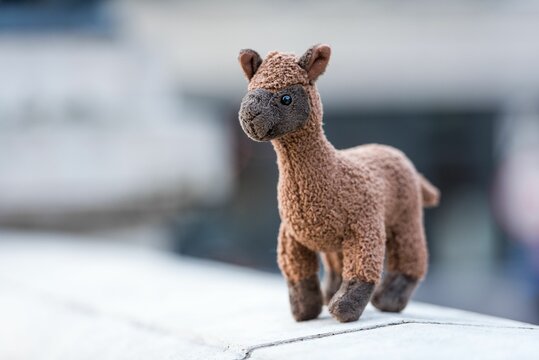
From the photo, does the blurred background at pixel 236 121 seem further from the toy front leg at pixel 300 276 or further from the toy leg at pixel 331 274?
the toy front leg at pixel 300 276

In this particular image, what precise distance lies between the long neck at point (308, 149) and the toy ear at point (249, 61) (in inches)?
3.6

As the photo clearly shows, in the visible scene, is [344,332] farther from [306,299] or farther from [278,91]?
[278,91]

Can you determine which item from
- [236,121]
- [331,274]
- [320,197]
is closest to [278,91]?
[320,197]

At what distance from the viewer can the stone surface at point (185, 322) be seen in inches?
42.8

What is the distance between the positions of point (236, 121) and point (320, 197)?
13.4ft

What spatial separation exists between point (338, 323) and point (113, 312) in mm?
568

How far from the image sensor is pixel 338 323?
4.07 feet

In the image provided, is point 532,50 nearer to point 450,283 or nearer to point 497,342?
point 450,283

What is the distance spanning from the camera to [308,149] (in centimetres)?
123

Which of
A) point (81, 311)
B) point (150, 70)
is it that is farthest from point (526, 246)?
point (81, 311)

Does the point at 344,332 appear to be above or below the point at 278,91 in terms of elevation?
below

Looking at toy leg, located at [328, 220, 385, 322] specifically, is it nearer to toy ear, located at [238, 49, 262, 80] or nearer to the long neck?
the long neck

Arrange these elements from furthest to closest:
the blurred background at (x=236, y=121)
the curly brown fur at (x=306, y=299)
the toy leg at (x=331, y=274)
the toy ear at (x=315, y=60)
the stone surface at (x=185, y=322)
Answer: the blurred background at (x=236, y=121)
the toy leg at (x=331, y=274)
the curly brown fur at (x=306, y=299)
the toy ear at (x=315, y=60)
the stone surface at (x=185, y=322)

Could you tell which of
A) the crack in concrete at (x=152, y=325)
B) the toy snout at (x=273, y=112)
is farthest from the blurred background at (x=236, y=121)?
the toy snout at (x=273, y=112)
